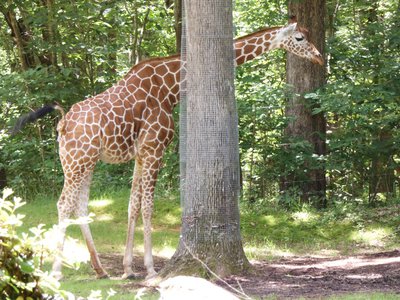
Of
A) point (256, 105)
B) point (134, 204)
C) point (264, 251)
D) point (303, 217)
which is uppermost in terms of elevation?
point (256, 105)

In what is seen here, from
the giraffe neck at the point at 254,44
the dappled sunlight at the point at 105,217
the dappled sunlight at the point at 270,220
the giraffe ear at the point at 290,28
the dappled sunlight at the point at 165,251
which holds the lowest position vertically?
the dappled sunlight at the point at 165,251

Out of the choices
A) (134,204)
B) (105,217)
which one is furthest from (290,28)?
(105,217)

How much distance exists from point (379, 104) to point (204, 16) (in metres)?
5.22

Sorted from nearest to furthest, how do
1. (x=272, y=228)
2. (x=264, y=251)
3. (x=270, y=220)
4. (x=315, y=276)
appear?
(x=315, y=276) < (x=264, y=251) < (x=272, y=228) < (x=270, y=220)

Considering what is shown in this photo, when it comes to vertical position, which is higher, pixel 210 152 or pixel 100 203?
pixel 210 152

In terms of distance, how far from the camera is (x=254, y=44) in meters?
9.38

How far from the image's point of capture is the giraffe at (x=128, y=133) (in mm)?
8492

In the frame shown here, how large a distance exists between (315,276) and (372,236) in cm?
336

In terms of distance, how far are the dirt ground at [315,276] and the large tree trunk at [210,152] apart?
1.41ft

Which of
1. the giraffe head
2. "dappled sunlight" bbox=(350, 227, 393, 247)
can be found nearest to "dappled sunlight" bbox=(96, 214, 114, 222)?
"dappled sunlight" bbox=(350, 227, 393, 247)

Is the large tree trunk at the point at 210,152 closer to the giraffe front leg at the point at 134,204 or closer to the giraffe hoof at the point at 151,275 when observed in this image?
the giraffe hoof at the point at 151,275

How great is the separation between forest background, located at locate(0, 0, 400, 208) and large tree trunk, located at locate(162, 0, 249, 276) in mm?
4243

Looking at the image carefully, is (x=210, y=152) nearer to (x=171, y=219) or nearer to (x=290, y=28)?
(x=290, y=28)

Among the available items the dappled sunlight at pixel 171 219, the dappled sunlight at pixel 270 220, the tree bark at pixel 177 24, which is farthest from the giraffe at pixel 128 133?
the tree bark at pixel 177 24
